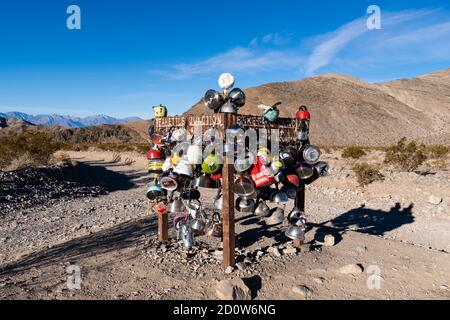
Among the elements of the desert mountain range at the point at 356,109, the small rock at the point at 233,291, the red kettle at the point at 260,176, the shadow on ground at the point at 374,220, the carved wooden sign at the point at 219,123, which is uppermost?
the desert mountain range at the point at 356,109

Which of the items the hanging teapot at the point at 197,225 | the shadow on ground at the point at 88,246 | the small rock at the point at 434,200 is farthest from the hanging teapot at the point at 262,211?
the small rock at the point at 434,200

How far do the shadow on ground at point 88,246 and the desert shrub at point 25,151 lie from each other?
53.9 feet

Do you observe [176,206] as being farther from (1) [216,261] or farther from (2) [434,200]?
(2) [434,200]

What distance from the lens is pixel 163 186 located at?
661cm

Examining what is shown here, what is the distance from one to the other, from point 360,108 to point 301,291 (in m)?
81.4

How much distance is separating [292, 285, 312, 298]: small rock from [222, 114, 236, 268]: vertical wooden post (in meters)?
1.15

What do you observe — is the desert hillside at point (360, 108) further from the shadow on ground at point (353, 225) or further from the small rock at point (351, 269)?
the small rock at point (351, 269)

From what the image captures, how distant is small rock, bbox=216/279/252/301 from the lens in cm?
521

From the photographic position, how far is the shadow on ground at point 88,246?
687cm

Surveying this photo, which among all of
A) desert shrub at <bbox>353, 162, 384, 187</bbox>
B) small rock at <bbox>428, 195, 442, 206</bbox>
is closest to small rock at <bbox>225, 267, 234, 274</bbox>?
small rock at <bbox>428, 195, 442, 206</bbox>

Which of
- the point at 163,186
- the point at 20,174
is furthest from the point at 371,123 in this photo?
the point at 163,186

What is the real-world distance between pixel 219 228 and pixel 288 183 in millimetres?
1531

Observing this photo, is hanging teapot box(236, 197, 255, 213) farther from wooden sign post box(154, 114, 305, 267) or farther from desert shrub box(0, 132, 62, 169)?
desert shrub box(0, 132, 62, 169)
